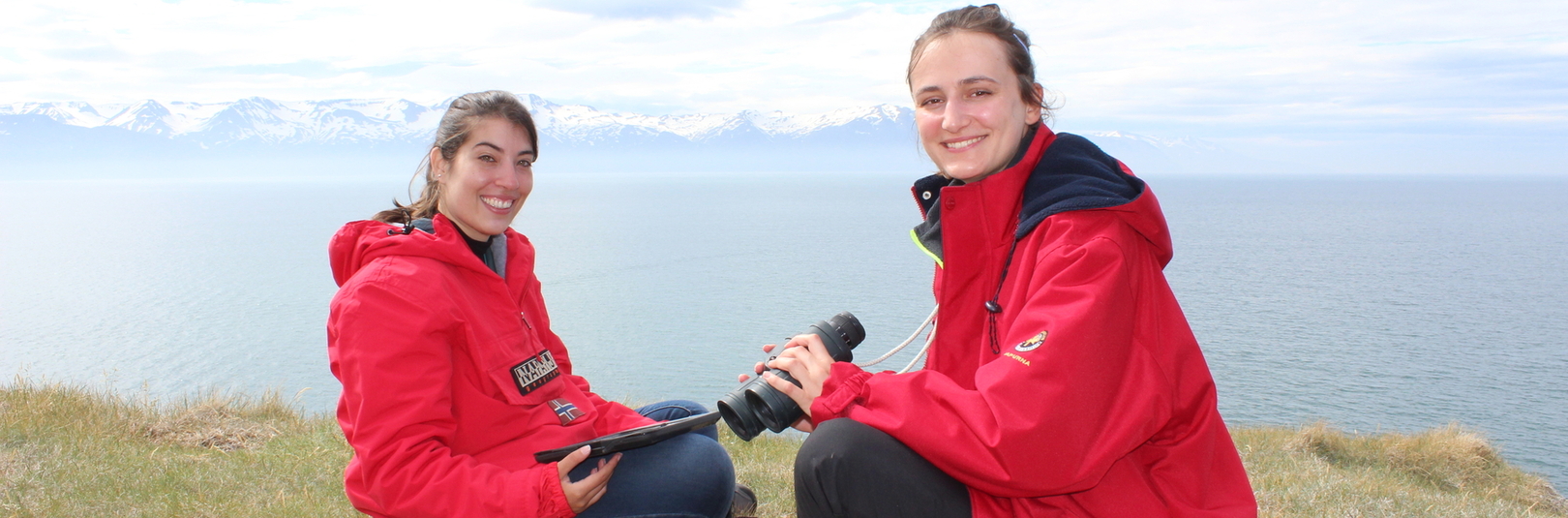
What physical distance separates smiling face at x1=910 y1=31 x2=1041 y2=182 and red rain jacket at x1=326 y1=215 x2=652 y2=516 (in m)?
1.36

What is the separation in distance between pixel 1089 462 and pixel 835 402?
60 centimetres

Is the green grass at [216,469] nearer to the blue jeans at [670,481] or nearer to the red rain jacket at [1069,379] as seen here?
the blue jeans at [670,481]

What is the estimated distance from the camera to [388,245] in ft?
7.85

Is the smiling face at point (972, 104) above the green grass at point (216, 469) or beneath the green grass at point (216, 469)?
above

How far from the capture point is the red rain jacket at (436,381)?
2203 millimetres

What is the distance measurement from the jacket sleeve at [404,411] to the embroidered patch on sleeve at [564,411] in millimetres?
439

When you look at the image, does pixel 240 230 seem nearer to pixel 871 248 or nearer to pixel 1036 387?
pixel 871 248

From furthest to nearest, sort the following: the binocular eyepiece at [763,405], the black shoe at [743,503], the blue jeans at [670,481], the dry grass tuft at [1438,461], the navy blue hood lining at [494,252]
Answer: the dry grass tuft at [1438,461]
the black shoe at [743,503]
the navy blue hood lining at [494,252]
the blue jeans at [670,481]
the binocular eyepiece at [763,405]

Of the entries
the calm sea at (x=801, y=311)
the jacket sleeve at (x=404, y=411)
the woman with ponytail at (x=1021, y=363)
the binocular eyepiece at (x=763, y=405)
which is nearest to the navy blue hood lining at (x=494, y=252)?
the jacket sleeve at (x=404, y=411)

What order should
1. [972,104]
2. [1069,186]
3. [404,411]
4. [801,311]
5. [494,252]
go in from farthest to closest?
[801,311]
[494,252]
[972,104]
[404,411]
[1069,186]

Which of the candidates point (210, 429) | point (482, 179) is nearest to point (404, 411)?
point (482, 179)

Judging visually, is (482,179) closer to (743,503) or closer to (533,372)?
(533,372)

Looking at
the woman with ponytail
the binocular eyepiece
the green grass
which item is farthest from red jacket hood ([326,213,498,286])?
the green grass

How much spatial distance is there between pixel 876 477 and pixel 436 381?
1.16 m
